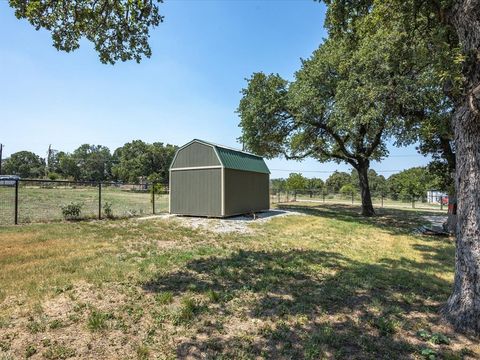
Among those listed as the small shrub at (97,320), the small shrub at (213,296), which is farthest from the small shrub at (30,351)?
the small shrub at (213,296)

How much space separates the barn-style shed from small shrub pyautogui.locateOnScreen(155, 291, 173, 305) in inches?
346

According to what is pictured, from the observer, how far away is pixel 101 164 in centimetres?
7875

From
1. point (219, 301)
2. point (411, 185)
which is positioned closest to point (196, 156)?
point (219, 301)

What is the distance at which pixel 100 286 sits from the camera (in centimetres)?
433

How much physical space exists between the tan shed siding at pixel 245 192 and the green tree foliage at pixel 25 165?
73.9 metres

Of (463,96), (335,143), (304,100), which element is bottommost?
(463,96)

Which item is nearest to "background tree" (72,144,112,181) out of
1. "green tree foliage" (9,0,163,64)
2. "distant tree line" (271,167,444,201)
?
"distant tree line" (271,167,444,201)

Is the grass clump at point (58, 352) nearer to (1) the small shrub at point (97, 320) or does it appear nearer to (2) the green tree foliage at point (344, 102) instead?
(1) the small shrub at point (97, 320)

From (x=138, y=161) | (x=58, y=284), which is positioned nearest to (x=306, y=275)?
(x=58, y=284)

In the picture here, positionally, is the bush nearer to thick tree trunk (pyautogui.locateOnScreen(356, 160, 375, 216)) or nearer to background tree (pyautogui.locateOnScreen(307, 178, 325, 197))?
thick tree trunk (pyautogui.locateOnScreen(356, 160, 375, 216))

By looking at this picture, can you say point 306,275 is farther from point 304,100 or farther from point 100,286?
point 304,100

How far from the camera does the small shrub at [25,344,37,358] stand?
2.64 meters

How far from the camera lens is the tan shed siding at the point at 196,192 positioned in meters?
13.0

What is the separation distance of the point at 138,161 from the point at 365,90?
51597 mm
